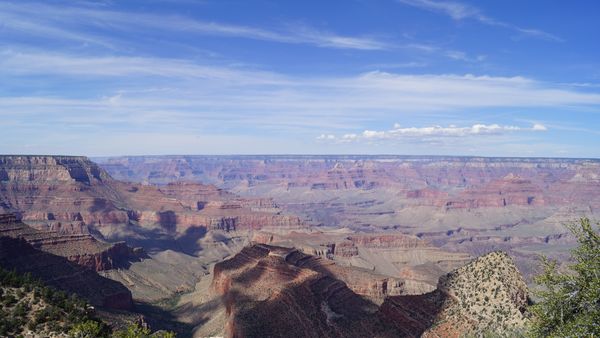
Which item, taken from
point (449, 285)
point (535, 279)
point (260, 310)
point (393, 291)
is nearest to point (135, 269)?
point (393, 291)

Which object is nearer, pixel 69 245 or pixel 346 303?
pixel 346 303

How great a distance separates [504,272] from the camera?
62.7 meters

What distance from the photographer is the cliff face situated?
196 feet

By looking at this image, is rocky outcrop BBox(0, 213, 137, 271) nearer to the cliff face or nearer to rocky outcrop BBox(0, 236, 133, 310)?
rocky outcrop BBox(0, 236, 133, 310)

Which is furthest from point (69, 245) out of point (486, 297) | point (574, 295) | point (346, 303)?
point (574, 295)

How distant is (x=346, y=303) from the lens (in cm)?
9581

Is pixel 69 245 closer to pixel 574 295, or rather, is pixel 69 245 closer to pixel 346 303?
pixel 346 303

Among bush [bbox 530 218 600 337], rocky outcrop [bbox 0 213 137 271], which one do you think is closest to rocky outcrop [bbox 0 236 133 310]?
rocky outcrop [bbox 0 213 137 271]

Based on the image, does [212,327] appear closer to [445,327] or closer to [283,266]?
[283,266]

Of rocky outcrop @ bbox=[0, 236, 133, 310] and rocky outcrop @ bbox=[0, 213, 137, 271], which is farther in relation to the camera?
rocky outcrop @ bbox=[0, 213, 137, 271]

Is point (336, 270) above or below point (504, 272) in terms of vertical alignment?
below

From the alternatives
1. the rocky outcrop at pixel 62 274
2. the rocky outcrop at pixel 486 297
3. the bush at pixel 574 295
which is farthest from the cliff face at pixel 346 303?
the bush at pixel 574 295

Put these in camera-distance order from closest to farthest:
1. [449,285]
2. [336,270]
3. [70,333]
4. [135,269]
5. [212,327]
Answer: [70,333] < [449,285] < [212,327] < [336,270] < [135,269]

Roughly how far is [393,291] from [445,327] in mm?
69586
